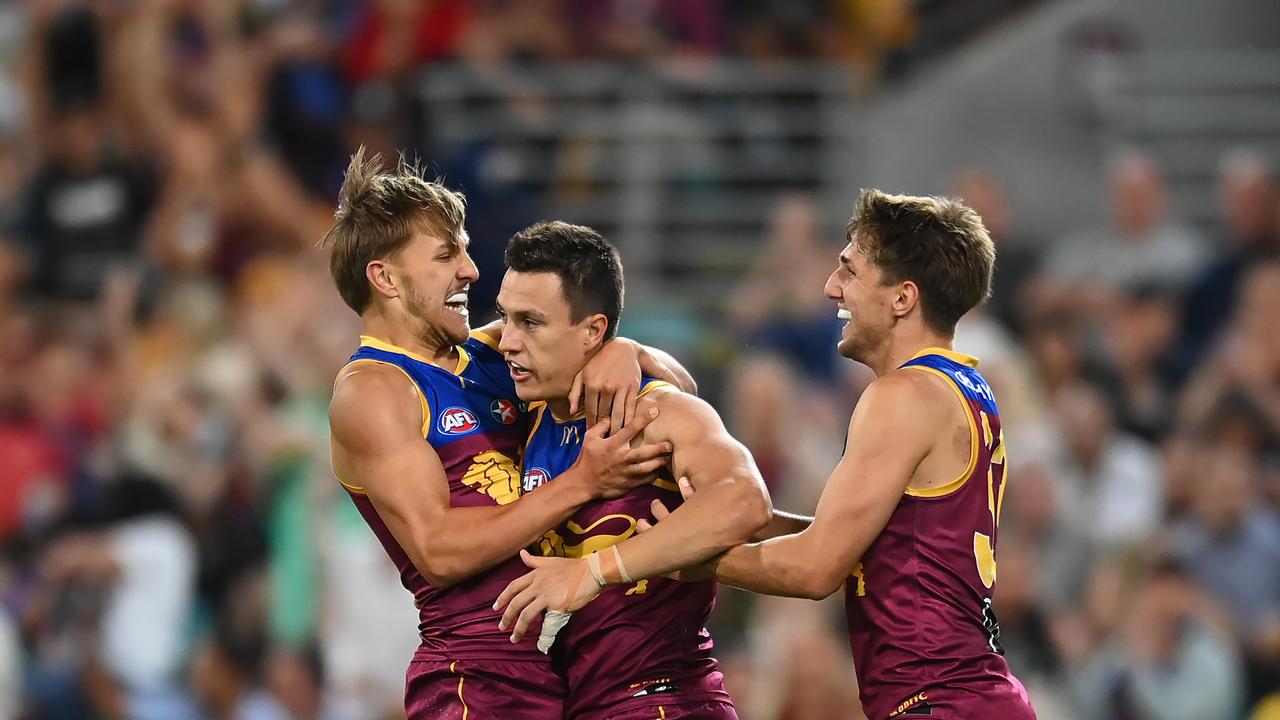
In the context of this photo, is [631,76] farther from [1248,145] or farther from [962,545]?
[962,545]

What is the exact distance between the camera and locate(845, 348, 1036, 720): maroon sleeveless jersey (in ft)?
15.6

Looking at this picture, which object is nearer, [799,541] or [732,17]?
[799,541]

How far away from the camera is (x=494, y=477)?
5172 mm

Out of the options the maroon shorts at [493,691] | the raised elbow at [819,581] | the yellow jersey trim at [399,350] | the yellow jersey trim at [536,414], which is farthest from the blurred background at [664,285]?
the raised elbow at [819,581]

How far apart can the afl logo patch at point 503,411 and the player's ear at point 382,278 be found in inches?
17.1

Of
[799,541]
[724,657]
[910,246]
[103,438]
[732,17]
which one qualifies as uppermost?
[732,17]

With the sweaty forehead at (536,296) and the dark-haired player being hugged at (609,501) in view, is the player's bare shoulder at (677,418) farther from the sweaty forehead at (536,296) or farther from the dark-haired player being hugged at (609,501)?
the sweaty forehead at (536,296)

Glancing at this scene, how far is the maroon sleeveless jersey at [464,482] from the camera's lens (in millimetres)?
5094

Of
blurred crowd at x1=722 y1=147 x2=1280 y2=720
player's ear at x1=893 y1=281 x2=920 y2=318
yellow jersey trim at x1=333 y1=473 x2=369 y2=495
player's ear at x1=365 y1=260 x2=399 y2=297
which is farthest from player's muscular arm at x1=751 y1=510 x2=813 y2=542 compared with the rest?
blurred crowd at x1=722 y1=147 x2=1280 y2=720

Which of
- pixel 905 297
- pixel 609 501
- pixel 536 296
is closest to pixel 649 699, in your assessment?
pixel 609 501

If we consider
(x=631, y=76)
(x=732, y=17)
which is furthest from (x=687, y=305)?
(x=732, y=17)

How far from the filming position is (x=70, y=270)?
448 inches

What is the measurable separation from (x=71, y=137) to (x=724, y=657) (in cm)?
553

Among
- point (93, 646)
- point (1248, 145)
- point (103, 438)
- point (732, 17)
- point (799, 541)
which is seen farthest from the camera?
point (732, 17)
